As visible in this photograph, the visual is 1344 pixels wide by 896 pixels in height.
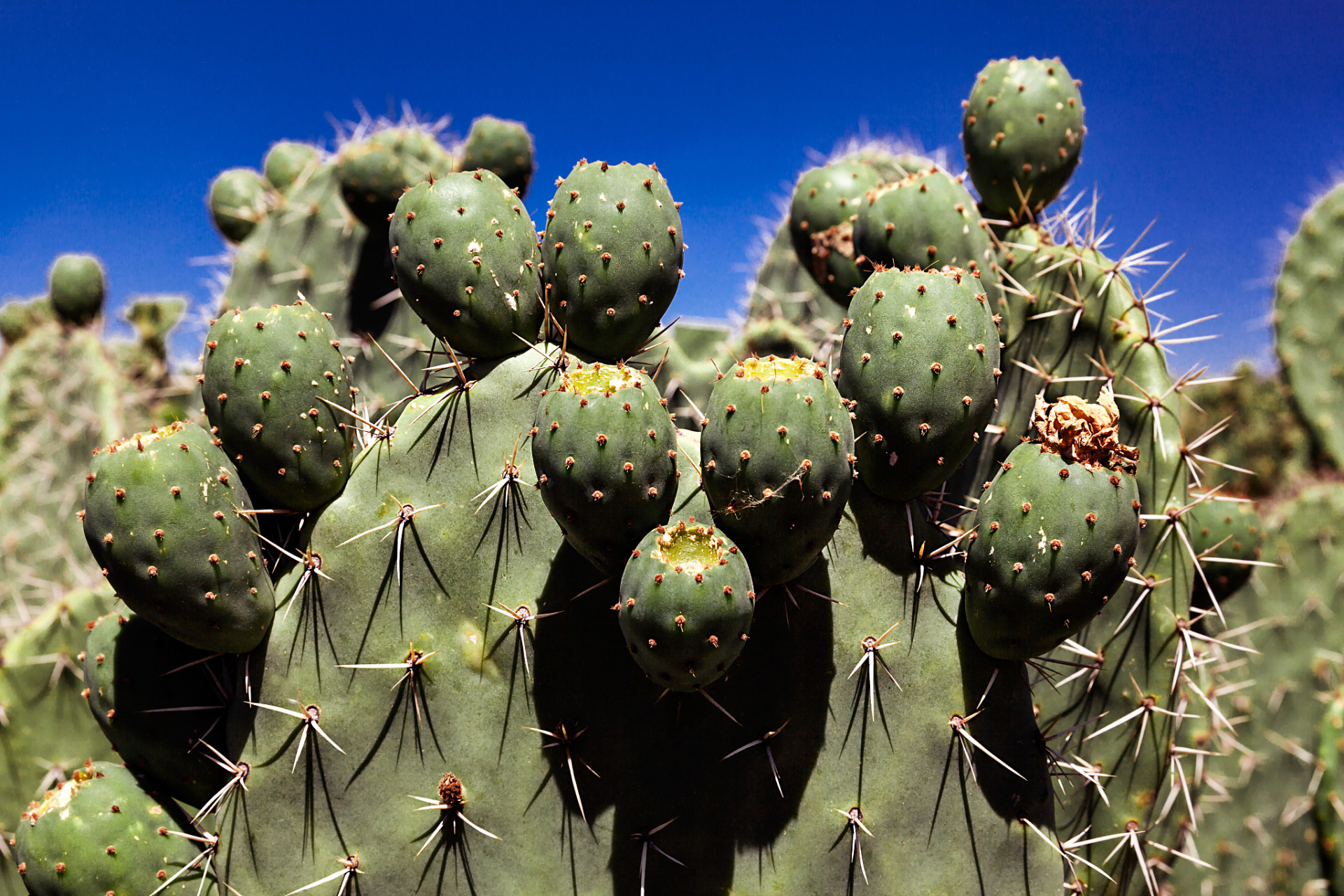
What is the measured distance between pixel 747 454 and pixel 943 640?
0.58 m

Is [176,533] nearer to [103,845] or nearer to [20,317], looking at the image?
[103,845]

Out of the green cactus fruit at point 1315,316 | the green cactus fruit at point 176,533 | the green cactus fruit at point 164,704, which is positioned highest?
the green cactus fruit at point 1315,316

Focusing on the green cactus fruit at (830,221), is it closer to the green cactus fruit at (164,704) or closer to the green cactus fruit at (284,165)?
the green cactus fruit at (164,704)

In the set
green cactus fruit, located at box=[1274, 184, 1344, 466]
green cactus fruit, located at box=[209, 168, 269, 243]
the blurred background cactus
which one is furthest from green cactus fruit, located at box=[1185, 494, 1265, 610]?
green cactus fruit, located at box=[209, 168, 269, 243]

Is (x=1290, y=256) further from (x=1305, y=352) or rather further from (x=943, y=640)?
(x=943, y=640)

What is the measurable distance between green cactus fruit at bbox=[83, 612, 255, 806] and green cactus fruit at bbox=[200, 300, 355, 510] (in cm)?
38

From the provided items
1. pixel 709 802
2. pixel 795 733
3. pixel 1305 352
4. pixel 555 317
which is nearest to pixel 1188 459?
pixel 795 733

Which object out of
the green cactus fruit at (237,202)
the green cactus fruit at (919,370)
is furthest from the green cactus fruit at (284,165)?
the green cactus fruit at (919,370)

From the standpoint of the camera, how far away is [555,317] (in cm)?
161

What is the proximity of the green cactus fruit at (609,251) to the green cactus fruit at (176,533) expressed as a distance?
66cm

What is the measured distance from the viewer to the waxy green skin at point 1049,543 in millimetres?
1344

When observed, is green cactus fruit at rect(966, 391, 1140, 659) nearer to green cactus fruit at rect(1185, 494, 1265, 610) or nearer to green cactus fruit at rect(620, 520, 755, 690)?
green cactus fruit at rect(620, 520, 755, 690)

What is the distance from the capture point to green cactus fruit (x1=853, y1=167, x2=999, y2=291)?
1874 mm

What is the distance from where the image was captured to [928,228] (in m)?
1.87
